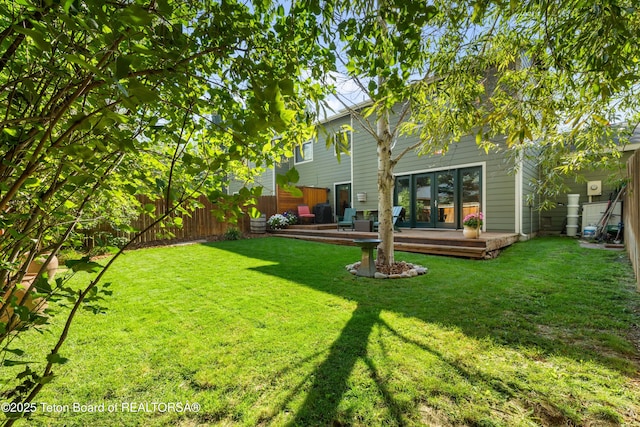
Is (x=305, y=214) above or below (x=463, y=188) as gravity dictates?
below

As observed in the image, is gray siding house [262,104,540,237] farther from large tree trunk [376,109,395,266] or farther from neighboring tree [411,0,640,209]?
neighboring tree [411,0,640,209]

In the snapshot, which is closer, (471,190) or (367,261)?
(367,261)

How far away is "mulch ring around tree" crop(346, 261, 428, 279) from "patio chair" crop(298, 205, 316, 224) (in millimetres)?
7179

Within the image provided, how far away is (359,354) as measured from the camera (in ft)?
7.43

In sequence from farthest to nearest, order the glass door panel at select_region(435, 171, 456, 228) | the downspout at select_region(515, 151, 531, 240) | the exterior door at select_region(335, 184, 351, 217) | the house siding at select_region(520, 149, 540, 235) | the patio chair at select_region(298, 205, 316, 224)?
the exterior door at select_region(335, 184, 351, 217) → the patio chair at select_region(298, 205, 316, 224) → the glass door panel at select_region(435, 171, 456, 228) → the house siding at select_region(520, 149, 540, 235) → the downspout at select_region(515, 151, 531, 240)

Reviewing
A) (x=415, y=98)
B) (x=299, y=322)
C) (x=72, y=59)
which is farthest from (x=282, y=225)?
(x=72, y=59)

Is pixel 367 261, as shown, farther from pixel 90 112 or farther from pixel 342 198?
pixel 342 198

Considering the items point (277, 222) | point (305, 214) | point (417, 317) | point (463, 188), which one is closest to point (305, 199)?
point (305, 214)

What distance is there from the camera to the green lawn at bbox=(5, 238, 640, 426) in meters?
1.67

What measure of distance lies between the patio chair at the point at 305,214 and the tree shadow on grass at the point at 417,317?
7144 millimetres

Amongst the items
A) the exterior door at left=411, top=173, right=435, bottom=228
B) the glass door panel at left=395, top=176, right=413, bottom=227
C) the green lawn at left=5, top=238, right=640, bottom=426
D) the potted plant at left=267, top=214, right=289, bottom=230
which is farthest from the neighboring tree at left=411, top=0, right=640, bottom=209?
the potted plant at left=267, top=214, right=289, bottom=230

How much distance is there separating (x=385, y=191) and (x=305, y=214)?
767 centimetres

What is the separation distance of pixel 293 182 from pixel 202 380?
6.01ft

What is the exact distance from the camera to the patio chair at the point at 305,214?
1230 cm
